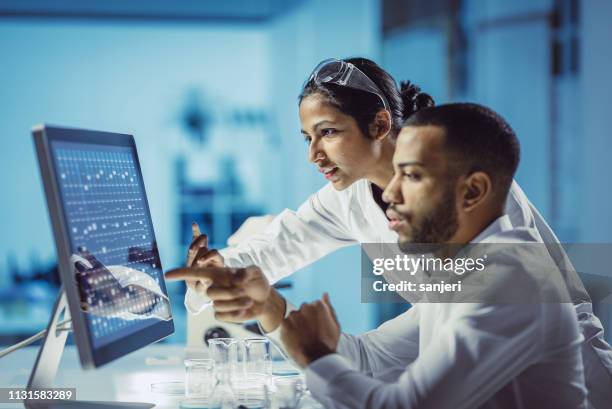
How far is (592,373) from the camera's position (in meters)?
1.43

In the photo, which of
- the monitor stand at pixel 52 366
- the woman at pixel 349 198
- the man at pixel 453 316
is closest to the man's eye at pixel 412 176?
the man at pixel 453 316

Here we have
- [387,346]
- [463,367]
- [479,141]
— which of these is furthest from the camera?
[387,346]

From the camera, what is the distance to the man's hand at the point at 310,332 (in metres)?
1.15

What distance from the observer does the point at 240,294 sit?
48.2 inches

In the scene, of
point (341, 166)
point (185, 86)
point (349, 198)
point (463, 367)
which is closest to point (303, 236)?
point (349, 198)

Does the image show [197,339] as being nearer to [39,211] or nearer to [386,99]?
[386,99]

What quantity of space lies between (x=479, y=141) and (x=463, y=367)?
0.34 metres

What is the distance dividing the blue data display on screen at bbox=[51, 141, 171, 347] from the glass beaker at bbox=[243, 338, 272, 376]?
0.18 metres

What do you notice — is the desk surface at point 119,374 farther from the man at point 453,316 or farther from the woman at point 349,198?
the man at point 453,316

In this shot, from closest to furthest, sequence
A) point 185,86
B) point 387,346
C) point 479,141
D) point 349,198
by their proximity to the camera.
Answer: point 479,141
point 387,346
point 349,198
point 185,86

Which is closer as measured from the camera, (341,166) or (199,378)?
(199,378)

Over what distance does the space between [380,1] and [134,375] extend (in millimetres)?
3282

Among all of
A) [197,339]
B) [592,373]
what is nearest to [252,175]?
[197,339]

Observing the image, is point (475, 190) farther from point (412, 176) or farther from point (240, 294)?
point (240, 294)
